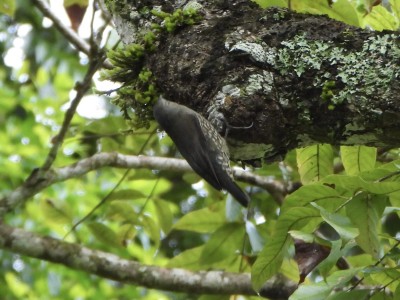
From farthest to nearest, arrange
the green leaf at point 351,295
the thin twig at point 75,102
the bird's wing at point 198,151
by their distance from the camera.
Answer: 1. the thin twig at point 75,102
2. the bird's wing at point 198,151
3. the green leaf at point 351,295

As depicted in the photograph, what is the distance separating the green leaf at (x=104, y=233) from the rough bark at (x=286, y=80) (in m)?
1.45

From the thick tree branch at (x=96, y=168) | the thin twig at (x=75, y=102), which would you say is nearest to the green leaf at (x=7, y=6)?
the thin twig at (x=75, y=102)

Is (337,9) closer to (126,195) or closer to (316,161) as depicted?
(316,161)

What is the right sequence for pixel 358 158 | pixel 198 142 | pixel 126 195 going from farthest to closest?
pixel 126 195
pixel 358 158
pixel 198 142

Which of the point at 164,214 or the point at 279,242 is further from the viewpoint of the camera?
the point at 164,214

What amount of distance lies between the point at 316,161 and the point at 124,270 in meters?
1.00

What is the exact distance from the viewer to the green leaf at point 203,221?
125 inches

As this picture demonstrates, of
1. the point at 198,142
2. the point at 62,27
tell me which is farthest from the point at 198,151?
the point at 62,27

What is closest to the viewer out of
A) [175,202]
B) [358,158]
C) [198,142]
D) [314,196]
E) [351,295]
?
[351,295]

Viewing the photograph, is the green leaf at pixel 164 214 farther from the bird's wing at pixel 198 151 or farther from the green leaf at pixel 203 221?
the bird's wing at pixel 198 151

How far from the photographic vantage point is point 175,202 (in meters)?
5.51

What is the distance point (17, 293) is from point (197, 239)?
4.57 feet

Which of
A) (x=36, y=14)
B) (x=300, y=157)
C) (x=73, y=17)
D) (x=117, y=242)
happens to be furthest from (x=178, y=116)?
(x=36, y=14)

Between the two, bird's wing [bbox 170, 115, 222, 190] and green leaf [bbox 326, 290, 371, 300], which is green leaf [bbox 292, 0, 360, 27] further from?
green leaf [bbox 326, 290, 371, 300]
